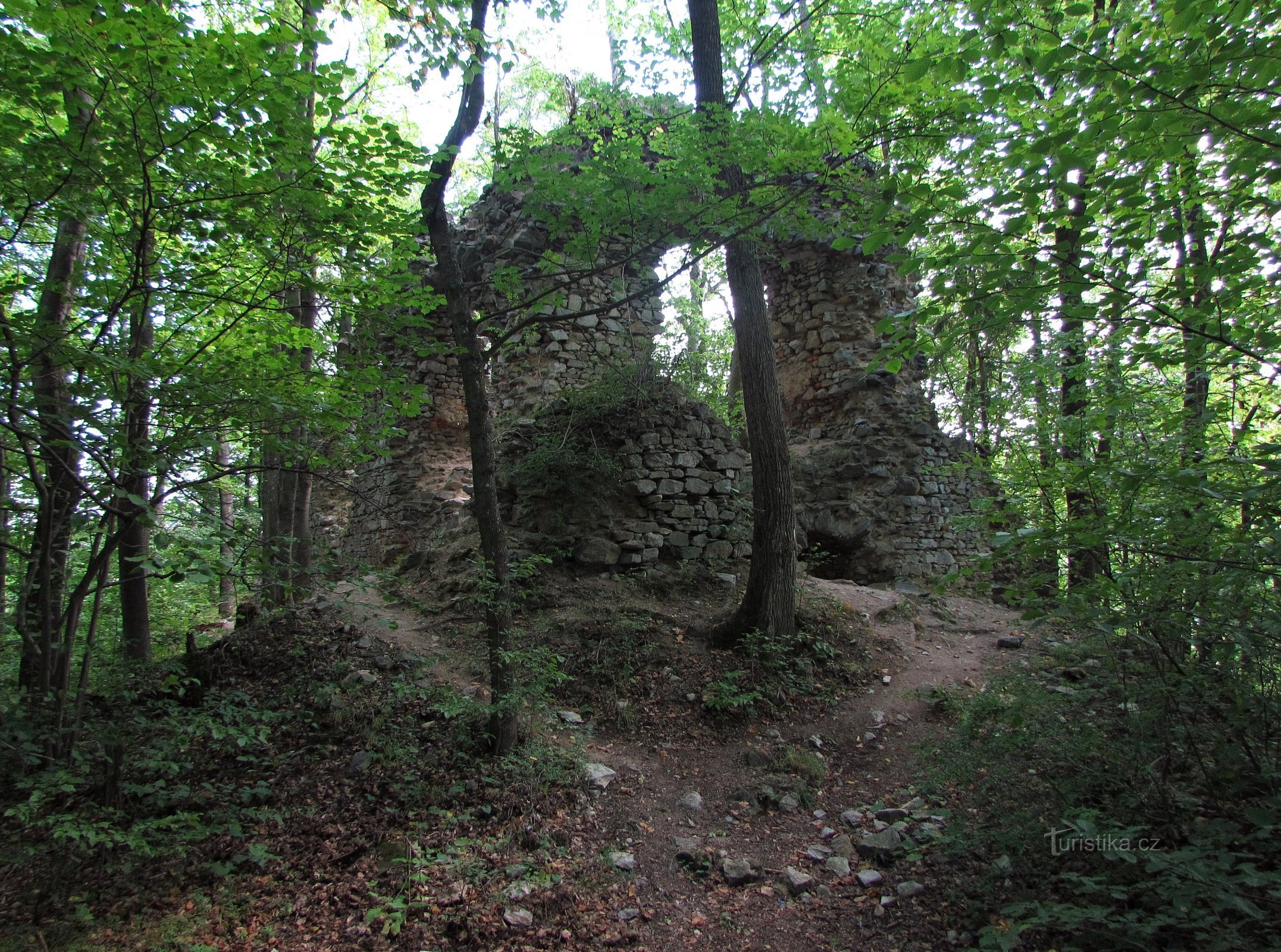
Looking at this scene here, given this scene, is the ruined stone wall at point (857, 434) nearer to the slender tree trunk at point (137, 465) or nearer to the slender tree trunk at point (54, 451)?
the slender tree trunk at point (137, 465)

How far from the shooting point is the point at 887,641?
22.0 ft

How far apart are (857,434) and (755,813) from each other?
21.8 feet

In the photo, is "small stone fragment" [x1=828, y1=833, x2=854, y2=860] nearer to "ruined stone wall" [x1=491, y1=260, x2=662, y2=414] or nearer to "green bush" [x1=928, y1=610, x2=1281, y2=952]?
"green bush" [x1=928, y1=610, x2=1281, y2=952]

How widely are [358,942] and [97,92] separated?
3.64 meters

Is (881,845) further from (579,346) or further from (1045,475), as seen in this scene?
(579,346)

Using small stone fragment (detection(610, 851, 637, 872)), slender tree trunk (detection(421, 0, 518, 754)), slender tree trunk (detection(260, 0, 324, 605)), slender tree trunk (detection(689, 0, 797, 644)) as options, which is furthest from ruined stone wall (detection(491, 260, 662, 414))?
small stone fragment (detection(610, 851, 637, 872))

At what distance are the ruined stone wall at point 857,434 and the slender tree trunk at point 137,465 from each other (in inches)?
282

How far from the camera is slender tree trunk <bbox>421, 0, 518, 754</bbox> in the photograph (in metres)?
4.17

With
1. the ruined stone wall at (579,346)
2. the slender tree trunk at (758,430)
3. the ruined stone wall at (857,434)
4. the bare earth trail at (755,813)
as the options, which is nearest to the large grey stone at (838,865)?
the bare earth trail at (755,813)

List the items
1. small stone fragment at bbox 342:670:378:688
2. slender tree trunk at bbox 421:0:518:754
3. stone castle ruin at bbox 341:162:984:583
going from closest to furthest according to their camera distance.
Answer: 1. slender tree trunk at bbox 421:0:518:754
2. small stone fragment at bbox 342:670:378:688
3. stone castle ruin at bbox 341:162:984:583

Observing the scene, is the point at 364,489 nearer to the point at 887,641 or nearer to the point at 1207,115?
the point at 887,641

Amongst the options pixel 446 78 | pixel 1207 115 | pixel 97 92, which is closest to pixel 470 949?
pixel 97 92

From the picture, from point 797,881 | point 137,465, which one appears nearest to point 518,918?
point 797,881

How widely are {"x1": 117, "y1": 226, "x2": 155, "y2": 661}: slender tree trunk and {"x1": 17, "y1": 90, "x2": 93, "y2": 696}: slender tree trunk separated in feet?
0.63
